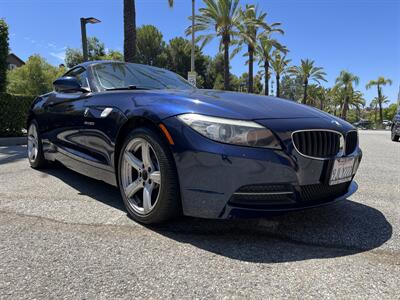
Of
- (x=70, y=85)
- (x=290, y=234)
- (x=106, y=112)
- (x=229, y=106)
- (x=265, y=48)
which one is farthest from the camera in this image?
(x=265, y=48)

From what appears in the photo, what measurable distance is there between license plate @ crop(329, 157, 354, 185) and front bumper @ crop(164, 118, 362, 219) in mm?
153

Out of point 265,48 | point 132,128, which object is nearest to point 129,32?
point 132,128

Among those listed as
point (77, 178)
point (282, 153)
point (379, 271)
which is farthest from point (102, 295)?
point (77, 178)

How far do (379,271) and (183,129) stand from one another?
4.72ft

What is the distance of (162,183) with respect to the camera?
2.42 meters

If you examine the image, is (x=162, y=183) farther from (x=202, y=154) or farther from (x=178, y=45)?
(x=178, y=45)

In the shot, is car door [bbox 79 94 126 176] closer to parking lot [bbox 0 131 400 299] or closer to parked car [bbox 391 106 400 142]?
parking lot [bbox 0 131 400 299]

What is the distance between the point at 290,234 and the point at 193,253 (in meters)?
0.77

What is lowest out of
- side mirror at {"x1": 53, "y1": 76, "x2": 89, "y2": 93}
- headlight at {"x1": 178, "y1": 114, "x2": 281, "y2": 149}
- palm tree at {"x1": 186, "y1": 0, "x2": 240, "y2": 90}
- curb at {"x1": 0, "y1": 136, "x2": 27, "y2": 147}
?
curb at {"x1": 0, "y1": 136, "x2": 27, "y2": 147}

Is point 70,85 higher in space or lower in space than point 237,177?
higher

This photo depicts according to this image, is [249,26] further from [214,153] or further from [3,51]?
[214,153]

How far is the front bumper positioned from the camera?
7.15ft

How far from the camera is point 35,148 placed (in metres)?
4.82

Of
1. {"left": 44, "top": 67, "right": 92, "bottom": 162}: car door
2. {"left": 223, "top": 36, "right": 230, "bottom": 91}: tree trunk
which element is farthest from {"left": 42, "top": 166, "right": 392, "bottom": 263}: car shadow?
{"left": 223, "top": 36, "right": 230, "bottom": 91}: tree trunk
